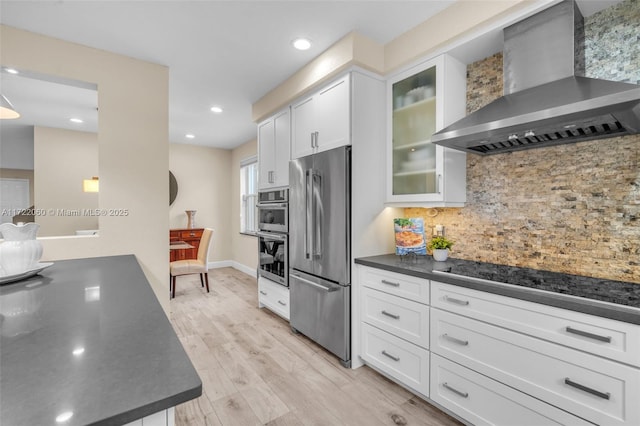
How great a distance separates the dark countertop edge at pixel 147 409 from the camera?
0.51 metres

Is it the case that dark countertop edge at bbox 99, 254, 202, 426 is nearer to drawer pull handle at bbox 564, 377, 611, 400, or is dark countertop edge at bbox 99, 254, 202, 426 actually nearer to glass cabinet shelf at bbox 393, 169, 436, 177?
drawer pull handle at bbox 564, 377, 611, 400

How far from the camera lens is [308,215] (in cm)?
270

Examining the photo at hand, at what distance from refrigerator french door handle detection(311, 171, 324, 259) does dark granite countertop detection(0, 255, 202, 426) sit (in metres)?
1.48

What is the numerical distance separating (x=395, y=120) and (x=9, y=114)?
8.90ft

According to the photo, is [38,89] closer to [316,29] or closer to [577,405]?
[316,29]

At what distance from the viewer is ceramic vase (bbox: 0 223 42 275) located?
1451 millimetres

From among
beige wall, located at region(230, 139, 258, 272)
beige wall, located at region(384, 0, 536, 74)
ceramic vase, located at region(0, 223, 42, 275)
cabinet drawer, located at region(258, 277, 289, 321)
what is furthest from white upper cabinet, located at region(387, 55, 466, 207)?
beige wall, located at region(230, 139, 258, 272)

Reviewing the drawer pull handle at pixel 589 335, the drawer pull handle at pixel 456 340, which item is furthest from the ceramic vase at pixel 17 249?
the drawer pull handle at pixel 589 335

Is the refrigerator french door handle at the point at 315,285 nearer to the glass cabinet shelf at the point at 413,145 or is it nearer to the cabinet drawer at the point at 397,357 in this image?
the cabinet drawer at the point at 397,357

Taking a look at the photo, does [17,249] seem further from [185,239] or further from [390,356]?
[185,239]

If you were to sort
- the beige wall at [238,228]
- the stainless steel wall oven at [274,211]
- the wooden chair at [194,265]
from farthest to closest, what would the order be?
the beige wall at [238,228] → the wooden chair at [194,265] → the stainless steel wall oven at [274,211]

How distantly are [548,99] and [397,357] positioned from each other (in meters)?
1.79

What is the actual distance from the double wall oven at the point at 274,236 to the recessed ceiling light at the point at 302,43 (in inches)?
52.4

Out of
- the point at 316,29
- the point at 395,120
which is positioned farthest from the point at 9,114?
the point at 395,120
